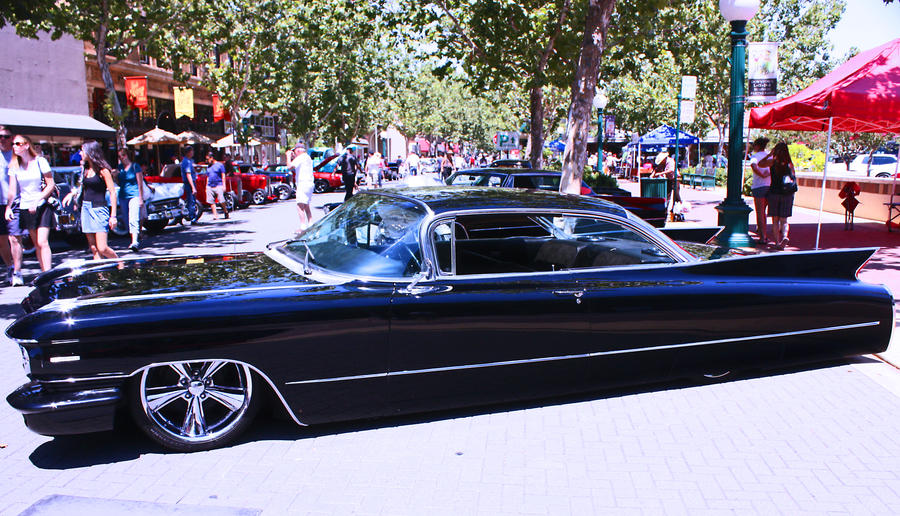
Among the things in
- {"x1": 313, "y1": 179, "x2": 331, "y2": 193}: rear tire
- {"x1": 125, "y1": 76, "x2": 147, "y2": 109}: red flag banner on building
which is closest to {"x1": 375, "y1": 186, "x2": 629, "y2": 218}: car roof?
{"x1": 125, "y1": 76, "x2": 147, "y2": 109}: red flag banner on building

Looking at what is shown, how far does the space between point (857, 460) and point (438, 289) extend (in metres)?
2.46

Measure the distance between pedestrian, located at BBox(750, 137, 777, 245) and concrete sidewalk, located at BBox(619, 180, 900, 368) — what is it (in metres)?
0.59

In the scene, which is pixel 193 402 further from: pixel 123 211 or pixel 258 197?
pixel 258 197

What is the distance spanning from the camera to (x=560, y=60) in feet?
67.6

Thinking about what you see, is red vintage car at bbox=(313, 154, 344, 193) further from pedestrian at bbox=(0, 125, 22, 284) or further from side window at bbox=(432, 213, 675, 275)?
side window at bbox=(432, 213, 675, 275)

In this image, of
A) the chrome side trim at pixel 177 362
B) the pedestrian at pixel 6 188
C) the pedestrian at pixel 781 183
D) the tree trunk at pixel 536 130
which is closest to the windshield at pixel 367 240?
the chrome side trim at pixel 177 362

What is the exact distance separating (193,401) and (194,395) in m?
0.04

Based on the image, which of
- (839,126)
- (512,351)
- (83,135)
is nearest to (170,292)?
(512,351)

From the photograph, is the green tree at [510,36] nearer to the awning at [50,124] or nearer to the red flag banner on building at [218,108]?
the awning at [50,124]

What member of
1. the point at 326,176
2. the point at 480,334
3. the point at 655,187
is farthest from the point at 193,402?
the point at 326,176

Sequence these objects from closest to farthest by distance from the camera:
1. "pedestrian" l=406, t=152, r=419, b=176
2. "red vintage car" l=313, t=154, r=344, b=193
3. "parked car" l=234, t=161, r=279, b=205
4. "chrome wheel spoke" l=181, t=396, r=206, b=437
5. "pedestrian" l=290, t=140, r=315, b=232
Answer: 1. "chrome wheel spoke" l=181, t=396, r=206, b=437
2. "pedestrian" l=290, t=140, r=315, b=232
3. "parked car" l=234, t=161, r=279, b=205
4. "pedestrian" l=406, t=152, r=419, b=176
5. "red vintage car" l=313, t=154, r=344, b=193

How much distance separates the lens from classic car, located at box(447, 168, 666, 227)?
10.7 m

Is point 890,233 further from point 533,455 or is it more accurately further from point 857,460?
point 533,455

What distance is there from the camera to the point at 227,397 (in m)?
3.88
